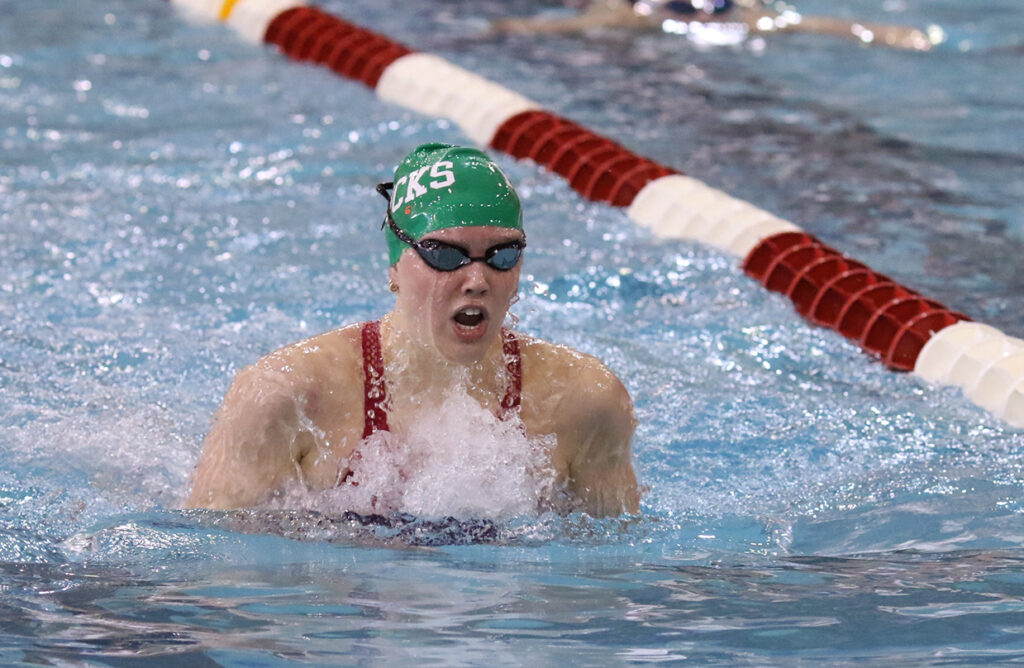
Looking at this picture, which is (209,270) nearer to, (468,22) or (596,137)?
(596,137)

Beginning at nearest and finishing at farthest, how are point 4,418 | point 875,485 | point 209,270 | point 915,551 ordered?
point 915,551
point 875,485
point 4,418
point 209,270

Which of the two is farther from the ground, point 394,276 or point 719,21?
point 719,21

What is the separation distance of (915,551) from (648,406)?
3.77 ft

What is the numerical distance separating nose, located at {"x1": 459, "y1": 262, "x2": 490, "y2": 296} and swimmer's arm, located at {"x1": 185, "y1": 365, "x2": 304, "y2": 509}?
1.27ft

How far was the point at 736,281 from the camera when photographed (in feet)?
16.4

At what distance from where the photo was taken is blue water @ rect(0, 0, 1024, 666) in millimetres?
2441

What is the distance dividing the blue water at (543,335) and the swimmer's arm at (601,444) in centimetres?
6

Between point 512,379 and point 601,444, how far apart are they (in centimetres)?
22

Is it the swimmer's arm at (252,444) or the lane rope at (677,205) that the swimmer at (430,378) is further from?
the lane rope at (677,205)

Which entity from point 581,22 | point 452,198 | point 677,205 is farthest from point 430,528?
point 581,22

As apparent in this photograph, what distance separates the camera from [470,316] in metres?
2.65

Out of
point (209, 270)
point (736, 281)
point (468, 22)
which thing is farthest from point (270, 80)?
point (736, 281)

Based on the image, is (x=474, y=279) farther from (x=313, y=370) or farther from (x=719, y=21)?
(x=719, y=21)

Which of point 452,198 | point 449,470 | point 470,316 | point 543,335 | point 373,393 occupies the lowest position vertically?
point 449,470
